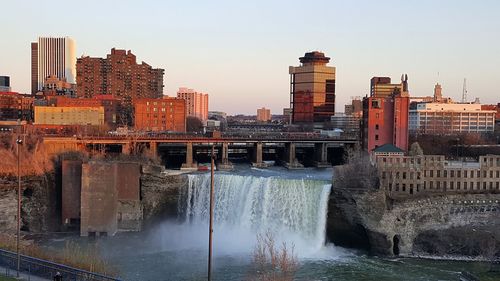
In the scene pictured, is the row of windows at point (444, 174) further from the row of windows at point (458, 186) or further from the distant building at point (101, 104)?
the distant building at point (101, 104)

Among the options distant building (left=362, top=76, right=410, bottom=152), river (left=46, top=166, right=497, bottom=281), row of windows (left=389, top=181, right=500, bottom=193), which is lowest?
river (left=46, top=166, right=497, bottom=281)

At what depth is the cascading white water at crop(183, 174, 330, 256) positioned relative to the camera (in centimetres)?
5116

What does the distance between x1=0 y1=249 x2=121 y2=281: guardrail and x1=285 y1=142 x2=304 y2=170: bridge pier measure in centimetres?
5237

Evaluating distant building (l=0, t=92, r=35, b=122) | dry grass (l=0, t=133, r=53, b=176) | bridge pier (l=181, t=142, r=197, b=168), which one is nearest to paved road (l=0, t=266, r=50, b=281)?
dry grass (l=0, t=133, r=53, b=176)

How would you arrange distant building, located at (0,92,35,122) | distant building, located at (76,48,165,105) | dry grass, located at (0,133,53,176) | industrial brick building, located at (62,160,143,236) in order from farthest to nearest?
distant building, located at (76,48,165,105) → distant building, located at (0,92,35,122) → dry grass, located at (0,133,53,176) → industrial brick building, located at (62,160,143,236)

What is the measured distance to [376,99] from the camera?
75.0m

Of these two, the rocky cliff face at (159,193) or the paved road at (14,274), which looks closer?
the paved road at (14,274)

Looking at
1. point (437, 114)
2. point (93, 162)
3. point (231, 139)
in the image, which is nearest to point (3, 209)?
point (93, 162)

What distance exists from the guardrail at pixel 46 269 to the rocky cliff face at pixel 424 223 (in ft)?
91.9

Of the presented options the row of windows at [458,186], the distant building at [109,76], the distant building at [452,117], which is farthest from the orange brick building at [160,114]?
the distant building at [452,117]

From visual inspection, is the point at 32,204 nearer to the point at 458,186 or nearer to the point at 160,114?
the point at 458,186

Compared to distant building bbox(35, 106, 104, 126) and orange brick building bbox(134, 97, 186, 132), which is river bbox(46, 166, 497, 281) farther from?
distant building bbox(35, 106, 104, 126)

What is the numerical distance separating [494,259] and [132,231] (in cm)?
3362

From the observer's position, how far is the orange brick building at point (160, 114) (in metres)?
117
